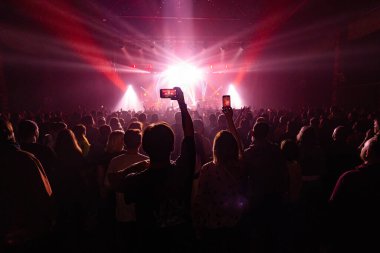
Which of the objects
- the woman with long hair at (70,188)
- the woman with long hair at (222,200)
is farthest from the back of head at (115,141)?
the woman with long hair at (222,200)

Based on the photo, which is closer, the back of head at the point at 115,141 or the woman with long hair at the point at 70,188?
the back of head at the point at 115,141

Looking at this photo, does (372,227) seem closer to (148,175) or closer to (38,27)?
(148,175)

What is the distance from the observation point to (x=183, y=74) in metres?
35.8

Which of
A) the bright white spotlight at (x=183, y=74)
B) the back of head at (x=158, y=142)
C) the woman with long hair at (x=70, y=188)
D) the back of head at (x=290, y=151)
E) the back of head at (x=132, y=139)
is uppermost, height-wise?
the bright white spotlight at (x=183, y=74)

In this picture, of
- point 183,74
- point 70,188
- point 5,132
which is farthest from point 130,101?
point 5,132

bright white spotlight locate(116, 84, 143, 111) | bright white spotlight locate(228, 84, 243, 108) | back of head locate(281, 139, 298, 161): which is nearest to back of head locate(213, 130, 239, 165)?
back of head locate(281, 139, 298, 161)

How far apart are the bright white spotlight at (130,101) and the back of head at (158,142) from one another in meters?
25.2

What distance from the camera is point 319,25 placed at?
14648mm

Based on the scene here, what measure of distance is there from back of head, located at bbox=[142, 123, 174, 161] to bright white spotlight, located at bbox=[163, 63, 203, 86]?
96.3 feet

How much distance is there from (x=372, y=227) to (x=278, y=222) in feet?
5.03

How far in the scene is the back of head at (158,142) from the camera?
2188 millimetres

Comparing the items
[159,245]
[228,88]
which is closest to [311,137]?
[159,245]

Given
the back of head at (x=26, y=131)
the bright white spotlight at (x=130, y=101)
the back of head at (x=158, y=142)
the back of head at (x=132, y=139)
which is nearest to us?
the back of head at (x=158, y=142)

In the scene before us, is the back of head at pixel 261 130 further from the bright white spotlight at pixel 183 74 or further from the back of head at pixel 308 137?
the bright white spotlight at pixel 183 74
